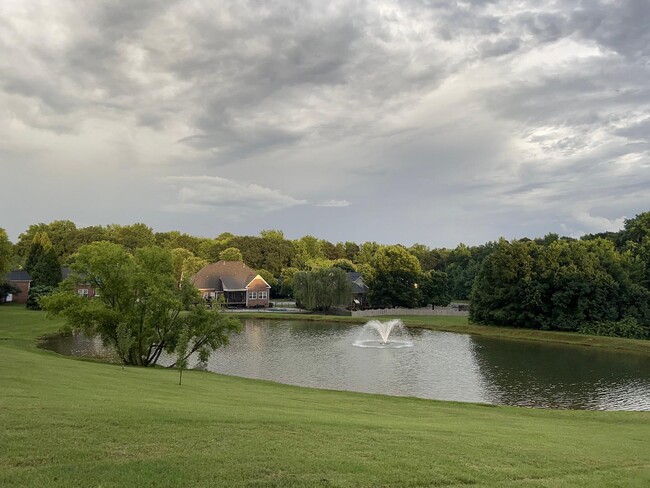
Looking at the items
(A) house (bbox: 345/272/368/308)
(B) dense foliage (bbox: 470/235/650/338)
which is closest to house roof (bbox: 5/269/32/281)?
(A) house (bbox: 345/272/368/308)

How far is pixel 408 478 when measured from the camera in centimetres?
917

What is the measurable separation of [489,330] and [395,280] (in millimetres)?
24595

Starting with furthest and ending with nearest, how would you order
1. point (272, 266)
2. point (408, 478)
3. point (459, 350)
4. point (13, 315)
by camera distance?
point (272, 266) < point (13, 315) < point (459, 350) < point (408, 478)

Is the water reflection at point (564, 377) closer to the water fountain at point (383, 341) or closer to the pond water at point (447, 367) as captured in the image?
the pond water at point (447, 367)

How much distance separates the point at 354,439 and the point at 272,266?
109m

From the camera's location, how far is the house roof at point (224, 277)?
9312cm

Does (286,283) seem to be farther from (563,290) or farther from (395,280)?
(563,290)

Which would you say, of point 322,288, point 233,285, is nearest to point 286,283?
point 233,285

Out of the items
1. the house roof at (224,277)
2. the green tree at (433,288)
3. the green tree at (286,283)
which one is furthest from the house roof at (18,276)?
the green tree at (433,288)

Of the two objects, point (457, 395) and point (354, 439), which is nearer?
point (354, 439)

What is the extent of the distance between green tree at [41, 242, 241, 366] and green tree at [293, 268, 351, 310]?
147 feet

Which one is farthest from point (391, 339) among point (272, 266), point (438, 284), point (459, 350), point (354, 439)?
point (272, 266)

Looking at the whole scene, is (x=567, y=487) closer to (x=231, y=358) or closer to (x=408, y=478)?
(x=408, y=478)

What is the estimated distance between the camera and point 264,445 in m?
10.3
